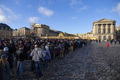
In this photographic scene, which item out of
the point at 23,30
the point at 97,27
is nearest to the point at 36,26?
the point at 23,30

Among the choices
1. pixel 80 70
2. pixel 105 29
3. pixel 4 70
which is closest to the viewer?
pixel 4 70

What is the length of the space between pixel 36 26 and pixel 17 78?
77.9 meters

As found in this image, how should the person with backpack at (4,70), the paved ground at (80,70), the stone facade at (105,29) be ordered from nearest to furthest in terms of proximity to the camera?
the person with backpack at (4,70)
the paved ground at (80,70)
the stone facade at (105,29)

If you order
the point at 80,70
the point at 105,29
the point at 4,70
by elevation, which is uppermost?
the point at 105,29

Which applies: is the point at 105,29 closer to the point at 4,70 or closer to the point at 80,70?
the point at 80,70

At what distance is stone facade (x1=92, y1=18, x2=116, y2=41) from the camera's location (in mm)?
74125

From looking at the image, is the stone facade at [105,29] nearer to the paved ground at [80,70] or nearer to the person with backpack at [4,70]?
the paved ground at [80,70]

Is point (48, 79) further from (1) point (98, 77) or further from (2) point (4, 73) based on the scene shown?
(1) point (98, 77)

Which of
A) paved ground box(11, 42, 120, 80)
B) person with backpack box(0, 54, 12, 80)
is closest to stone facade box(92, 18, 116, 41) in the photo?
paved ground box(11, 42, 120, 80)

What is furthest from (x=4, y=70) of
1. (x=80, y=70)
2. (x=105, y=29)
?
(x=105, y=29)

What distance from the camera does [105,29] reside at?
250 feet

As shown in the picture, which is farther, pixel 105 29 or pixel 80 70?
pixel 105 29

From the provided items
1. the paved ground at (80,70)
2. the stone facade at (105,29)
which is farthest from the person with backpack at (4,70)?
the stone facade at (105,29)

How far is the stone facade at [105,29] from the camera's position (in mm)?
74125
